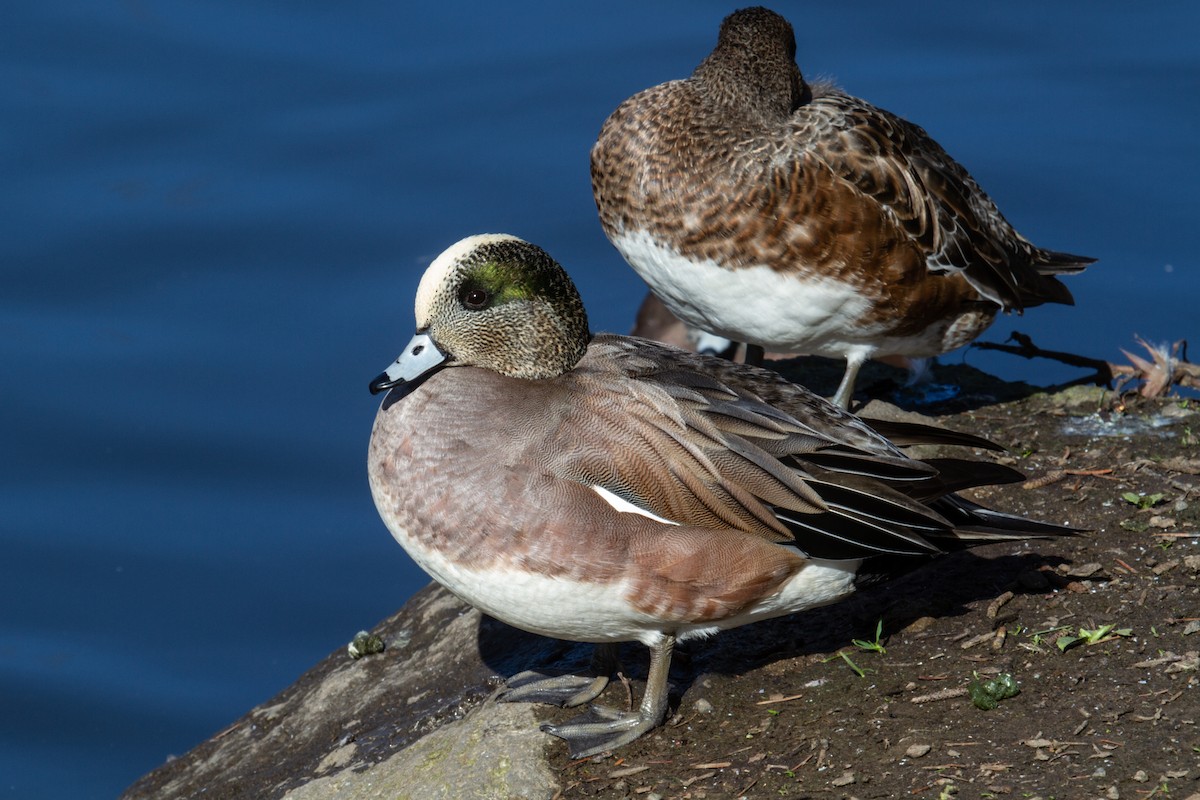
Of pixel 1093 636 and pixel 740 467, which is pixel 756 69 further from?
pixel 1093 636

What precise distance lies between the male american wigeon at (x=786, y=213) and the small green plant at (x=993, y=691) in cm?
156

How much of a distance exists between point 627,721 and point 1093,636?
1158 mm

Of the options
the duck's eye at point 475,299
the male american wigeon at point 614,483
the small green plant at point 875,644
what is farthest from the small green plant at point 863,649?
the duck's eye at point 475,299

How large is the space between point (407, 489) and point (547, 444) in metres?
0.34

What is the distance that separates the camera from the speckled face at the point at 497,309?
11.6 ft

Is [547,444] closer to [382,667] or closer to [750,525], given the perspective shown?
[750,525]

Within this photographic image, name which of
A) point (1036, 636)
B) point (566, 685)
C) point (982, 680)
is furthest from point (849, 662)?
point (566, 685)

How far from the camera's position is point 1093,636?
3.55 metres

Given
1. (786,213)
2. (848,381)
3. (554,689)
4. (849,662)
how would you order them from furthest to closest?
1. (848,381)
2. (786,213)
3. (554,689)
4. (849,662)

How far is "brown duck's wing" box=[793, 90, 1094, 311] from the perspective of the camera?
465cm

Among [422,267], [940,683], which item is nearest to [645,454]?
[940,683]

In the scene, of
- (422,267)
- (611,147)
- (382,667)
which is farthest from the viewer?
(422,267)

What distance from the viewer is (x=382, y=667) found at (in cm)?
432

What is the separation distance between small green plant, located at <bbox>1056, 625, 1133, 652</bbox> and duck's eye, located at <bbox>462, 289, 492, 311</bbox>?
5.37 feet
